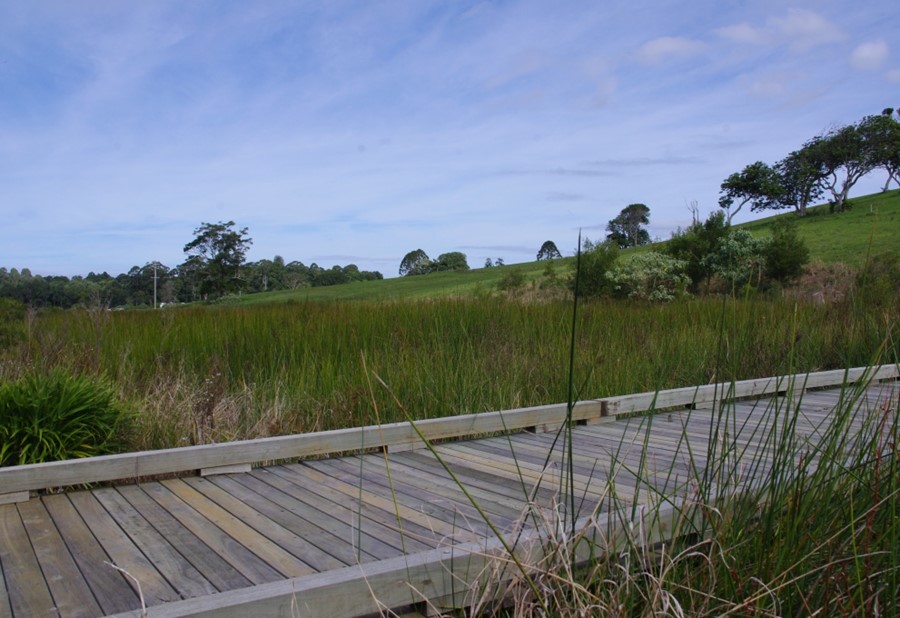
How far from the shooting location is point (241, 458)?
358cm

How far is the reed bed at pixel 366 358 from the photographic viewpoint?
4.61 metres

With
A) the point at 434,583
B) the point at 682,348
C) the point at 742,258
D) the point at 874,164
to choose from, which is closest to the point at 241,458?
the point at 434,583

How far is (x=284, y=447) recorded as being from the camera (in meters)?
3.71

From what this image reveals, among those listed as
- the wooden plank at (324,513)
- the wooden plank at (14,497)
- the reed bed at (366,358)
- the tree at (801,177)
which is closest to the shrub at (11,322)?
the reed bed at (366,358)

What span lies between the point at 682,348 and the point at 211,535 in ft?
17.6

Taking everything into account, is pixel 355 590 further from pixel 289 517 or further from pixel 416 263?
pixel 416 263

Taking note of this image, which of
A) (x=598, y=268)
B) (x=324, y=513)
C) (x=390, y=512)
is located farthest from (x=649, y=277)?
(x=324, y=513)

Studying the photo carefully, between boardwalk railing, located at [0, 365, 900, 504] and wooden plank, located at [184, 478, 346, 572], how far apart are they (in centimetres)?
15

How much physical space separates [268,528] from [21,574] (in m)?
0.82

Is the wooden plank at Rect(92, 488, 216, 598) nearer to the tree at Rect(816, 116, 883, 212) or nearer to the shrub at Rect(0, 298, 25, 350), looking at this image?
the shrub at Rect(0, 298, 25, 350)

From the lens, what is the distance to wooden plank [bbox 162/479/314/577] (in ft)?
7.85

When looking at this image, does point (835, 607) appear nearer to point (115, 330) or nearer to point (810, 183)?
point (115, 330)

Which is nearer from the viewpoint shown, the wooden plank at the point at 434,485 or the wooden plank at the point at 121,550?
the wooden plank at the point at 121,550

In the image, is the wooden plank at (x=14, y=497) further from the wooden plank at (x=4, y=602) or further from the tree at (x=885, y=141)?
the tree at (x=885, y=141)
